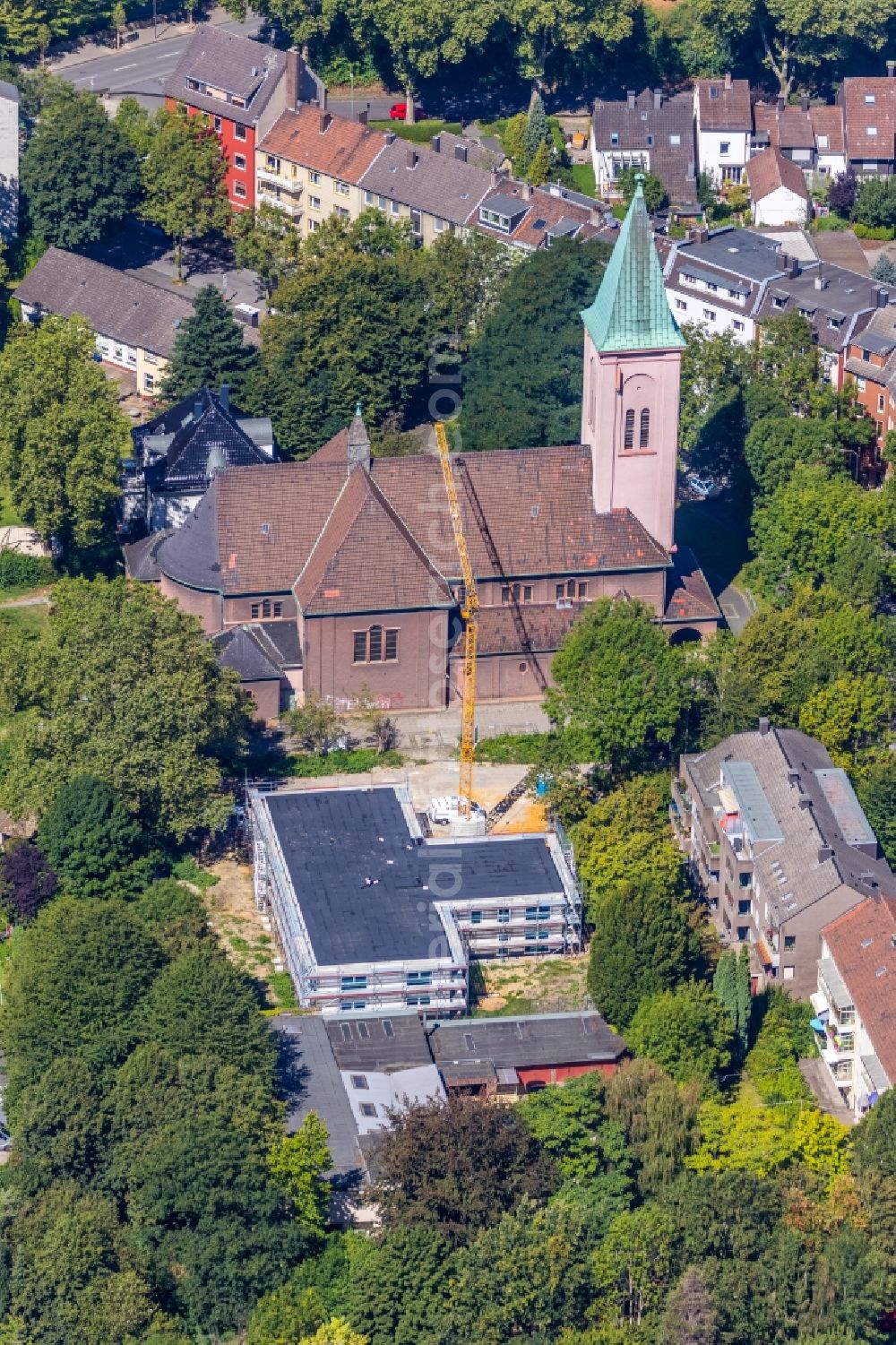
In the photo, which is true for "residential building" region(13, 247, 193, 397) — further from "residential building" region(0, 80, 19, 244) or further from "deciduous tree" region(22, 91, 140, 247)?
"residential building" region(0, 80, 19, 244)

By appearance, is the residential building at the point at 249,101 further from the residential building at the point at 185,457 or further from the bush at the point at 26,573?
the bush at the point at 26,573

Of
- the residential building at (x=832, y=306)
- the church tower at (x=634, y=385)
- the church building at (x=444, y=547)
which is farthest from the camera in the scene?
the residential building at (x=832, y=306)

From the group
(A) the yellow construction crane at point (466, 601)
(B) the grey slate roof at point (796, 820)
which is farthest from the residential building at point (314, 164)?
(B) the grey slate roof at point (796, 820)

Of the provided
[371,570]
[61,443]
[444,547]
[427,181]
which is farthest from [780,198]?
[371,570]

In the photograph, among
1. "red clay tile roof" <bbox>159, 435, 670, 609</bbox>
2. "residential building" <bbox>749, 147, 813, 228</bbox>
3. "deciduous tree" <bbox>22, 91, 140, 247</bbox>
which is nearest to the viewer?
"red clay tile roof" <bbox>159, 435, 670, 609</bbox>

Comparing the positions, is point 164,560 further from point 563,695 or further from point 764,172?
point 764,172

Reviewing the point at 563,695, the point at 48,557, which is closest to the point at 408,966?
the point at 563,695

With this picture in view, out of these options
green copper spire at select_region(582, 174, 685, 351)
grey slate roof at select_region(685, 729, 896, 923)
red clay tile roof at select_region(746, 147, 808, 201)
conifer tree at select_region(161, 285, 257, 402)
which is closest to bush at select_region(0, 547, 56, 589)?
conifer tree at select_region(161, 285, 257, 402)
